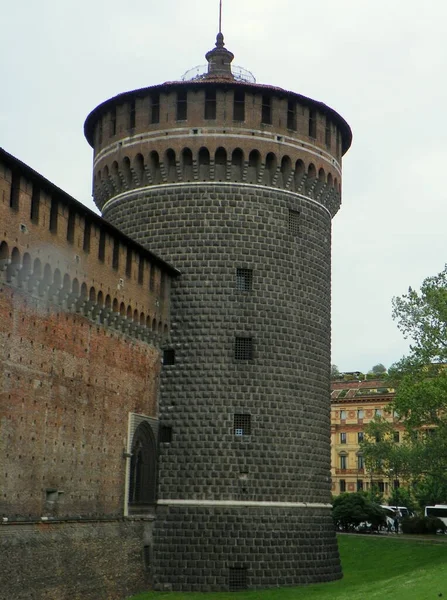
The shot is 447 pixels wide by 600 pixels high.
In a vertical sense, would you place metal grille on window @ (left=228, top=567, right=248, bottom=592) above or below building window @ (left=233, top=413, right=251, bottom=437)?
below

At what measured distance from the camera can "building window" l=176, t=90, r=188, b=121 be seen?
34.8m

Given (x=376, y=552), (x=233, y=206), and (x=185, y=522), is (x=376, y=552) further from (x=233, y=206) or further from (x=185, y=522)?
(x=233, y=206)

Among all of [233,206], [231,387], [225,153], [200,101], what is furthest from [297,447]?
[200,101]

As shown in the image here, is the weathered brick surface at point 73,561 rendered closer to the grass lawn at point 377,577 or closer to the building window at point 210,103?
the grass lawn at point 377,577

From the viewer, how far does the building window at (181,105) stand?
34750mm

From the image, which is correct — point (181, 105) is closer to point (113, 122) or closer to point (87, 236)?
point (113, 122)

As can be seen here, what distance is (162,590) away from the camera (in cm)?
3148

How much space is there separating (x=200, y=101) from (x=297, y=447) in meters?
13.9

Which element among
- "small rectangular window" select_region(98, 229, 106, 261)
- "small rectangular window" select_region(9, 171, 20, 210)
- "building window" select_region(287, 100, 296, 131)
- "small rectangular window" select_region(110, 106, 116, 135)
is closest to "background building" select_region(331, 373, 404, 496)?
"building window" select_region(287, 100, 296, 131)

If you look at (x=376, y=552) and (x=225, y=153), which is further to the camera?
(x=376, y=552)

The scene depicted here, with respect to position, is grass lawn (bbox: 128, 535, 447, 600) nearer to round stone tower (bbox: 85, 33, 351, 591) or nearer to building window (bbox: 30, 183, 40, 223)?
round stone tower (bbox: 85, 33, 351, 591)

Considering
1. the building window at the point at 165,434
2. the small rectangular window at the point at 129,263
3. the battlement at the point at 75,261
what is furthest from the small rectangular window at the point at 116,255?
the building window at the point at 165,434

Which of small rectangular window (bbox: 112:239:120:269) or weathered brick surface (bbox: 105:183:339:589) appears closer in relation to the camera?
small rectangular window (bbox: 112:239:120:269)

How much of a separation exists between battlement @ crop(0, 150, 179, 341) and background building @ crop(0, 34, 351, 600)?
3.0 inches
